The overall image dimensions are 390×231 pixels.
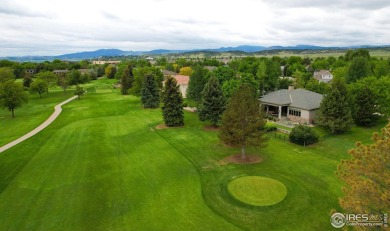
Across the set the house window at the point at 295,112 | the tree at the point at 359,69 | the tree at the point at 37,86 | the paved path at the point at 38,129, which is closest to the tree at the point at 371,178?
the house window at the point at 295,112

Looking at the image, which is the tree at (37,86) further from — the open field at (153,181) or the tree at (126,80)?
the open field at (153,181)

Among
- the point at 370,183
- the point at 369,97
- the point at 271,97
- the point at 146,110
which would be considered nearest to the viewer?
the point at 370,183

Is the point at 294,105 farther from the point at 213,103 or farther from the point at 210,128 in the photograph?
the point at 210,128

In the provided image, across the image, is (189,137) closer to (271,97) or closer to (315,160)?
(315,160)

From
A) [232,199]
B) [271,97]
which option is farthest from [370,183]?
[271,97]

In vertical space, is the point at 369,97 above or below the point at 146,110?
above

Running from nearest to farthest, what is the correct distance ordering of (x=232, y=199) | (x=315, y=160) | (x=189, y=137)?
(x=232, y=199) < (x=315, y=160) < (x=189, y=137)
